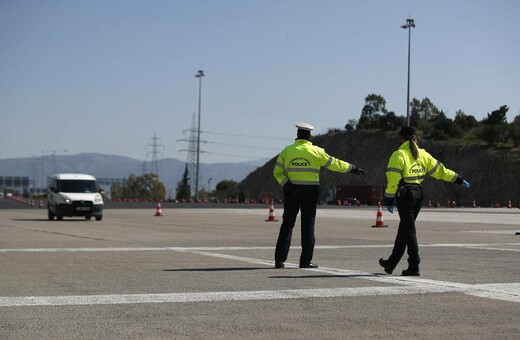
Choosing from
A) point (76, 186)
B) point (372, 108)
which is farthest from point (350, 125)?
point (76, 186)

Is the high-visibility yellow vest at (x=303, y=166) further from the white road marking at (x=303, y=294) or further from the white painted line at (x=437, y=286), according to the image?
the white road marking at (x=303, y=294)

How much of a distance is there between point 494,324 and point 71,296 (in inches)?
164

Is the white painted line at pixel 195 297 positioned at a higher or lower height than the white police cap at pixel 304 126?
lower

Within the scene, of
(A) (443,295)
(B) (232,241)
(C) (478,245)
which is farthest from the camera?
(B) (232,241)

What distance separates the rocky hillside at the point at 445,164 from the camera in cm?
9088

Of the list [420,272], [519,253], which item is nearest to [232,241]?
[519,253]

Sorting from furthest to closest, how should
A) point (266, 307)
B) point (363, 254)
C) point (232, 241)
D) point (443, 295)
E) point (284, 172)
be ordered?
point (232, 241), point (363, 254), point (284, 172), point (443, 295), point (266, 307)

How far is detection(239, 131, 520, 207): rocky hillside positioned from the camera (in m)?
90.9

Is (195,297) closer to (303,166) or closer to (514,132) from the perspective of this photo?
(303,166)

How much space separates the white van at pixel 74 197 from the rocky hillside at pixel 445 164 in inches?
2095

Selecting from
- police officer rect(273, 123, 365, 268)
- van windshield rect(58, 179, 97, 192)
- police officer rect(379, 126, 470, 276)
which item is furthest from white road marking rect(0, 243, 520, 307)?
van windshield rect(58, 179, 97, 192)

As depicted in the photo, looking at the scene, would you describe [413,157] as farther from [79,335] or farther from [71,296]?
[79,335]

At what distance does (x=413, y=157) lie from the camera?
11992mm

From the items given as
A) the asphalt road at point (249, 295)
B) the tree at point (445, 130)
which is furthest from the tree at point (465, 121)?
the asphalt road at point (249, 295)
